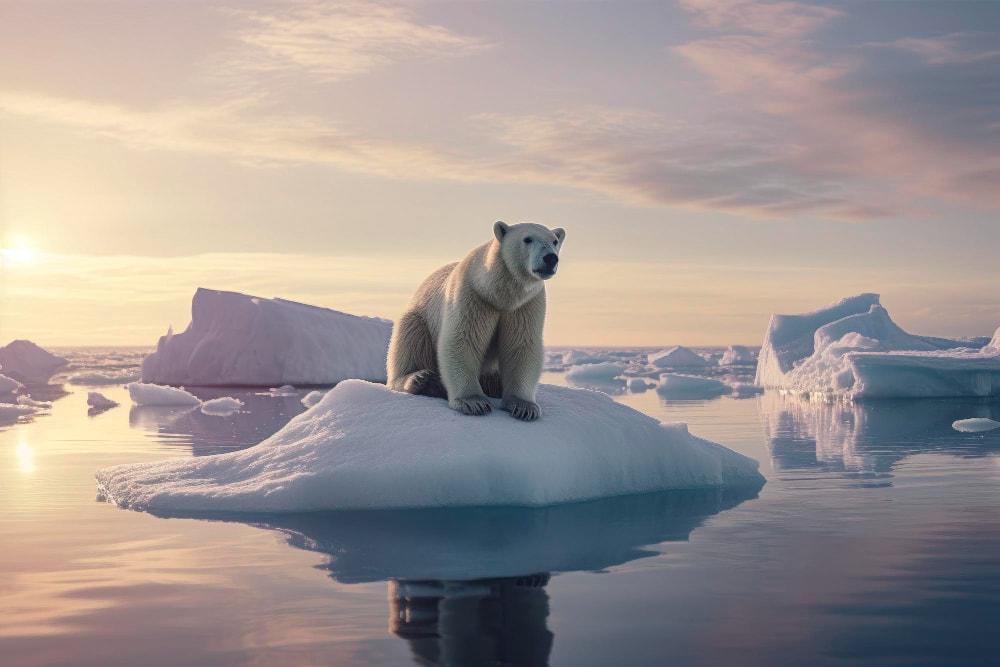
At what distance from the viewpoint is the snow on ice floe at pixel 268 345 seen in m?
27.6

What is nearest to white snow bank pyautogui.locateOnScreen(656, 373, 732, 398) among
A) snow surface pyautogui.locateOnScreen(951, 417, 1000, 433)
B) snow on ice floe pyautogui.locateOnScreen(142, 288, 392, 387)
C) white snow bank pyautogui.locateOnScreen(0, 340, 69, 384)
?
snow on ice floe pyautogui.locateOnScreen(142, 288, 392, 387)

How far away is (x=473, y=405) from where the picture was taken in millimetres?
5926

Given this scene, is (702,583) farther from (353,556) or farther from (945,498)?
(945,498)

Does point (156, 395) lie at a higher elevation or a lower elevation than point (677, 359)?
lower

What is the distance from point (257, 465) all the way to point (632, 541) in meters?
2.78

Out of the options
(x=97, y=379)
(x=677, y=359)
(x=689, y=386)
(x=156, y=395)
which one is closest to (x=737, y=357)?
(x=677, y=359)

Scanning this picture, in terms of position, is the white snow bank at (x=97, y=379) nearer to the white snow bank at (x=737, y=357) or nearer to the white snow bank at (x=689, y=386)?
the white snow bank at (x=689, y=386)

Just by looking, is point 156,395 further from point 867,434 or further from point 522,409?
point 522,409

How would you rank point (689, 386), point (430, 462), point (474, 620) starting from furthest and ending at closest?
point (689, 386) → point (430, 462) → point (474, 620)

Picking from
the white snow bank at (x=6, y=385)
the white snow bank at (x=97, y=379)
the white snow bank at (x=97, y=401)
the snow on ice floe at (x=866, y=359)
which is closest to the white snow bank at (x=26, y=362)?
the white snow bank at (x=97, y=379)

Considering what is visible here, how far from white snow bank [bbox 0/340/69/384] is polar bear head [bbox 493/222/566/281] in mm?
28698

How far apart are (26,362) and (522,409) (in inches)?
1150

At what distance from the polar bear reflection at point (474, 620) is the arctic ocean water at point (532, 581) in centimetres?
1

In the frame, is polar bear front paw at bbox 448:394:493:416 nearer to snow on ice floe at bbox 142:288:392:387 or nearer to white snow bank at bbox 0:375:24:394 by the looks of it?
white snow bank at bbox 0:375:24:394
